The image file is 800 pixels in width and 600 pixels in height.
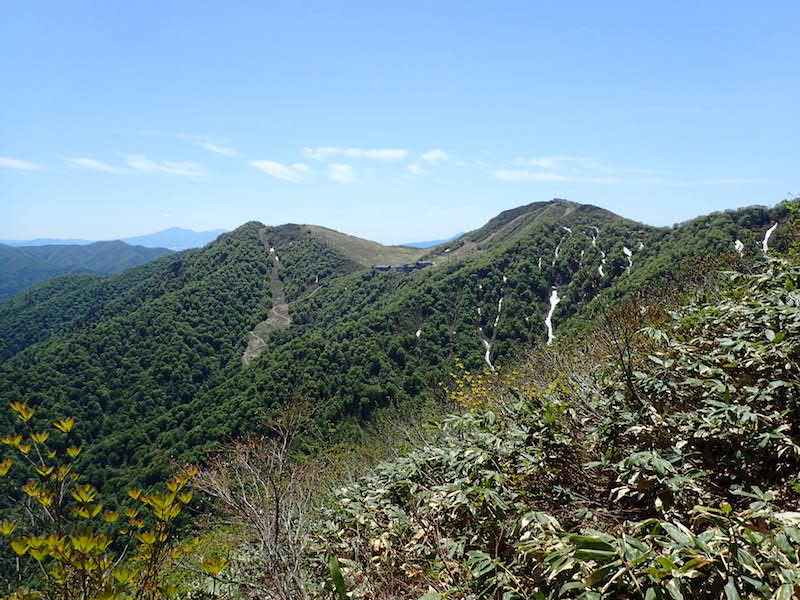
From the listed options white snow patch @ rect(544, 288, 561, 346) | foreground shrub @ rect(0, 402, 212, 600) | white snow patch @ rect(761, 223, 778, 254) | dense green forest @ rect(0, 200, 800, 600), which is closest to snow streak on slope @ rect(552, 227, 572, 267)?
white snow patch @ rect(544, 288, 561, 346)

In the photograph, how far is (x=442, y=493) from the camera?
5.05 m

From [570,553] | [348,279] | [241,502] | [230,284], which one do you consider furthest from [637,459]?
[230,284]

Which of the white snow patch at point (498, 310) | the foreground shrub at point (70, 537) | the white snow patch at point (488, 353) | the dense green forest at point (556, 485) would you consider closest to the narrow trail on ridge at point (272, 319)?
the white snow patch at point (488, 353)

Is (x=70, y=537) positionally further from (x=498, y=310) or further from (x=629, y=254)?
(x=629, y=254)

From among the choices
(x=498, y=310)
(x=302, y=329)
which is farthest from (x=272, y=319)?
(x=498, y=310)

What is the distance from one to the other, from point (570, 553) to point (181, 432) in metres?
88.2

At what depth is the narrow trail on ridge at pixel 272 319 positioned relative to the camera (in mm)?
118625

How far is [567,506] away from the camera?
15.4 ft

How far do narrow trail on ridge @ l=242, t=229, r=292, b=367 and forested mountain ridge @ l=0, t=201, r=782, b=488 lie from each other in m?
2.02

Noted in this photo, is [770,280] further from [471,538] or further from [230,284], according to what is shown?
[230,284]

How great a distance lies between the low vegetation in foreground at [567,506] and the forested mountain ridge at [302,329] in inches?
1677

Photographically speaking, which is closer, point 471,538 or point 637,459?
point 637,459

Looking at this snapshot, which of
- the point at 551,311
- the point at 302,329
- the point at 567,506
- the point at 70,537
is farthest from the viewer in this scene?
the point at 302,329

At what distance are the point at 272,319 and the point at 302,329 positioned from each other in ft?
53.5
